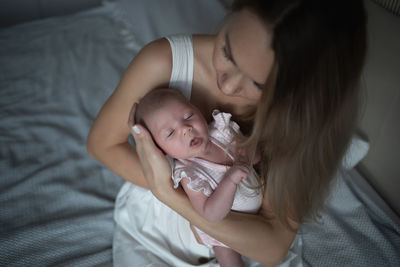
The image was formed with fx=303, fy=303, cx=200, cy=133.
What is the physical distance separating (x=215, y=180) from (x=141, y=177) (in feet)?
1.04

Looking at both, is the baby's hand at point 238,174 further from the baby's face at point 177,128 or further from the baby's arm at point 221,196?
the baby's face at point 177,128

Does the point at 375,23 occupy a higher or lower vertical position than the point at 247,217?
higher

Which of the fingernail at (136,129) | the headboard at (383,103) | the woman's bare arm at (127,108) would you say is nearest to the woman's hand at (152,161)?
the fingernail at (136,129)

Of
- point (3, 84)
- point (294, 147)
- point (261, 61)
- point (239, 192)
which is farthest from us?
point (3, 84)

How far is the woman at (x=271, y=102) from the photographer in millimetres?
638

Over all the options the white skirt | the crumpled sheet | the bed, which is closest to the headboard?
the bed

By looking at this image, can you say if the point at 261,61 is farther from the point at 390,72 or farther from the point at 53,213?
the point at 53,213

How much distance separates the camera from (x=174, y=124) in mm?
853

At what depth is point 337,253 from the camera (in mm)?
1010

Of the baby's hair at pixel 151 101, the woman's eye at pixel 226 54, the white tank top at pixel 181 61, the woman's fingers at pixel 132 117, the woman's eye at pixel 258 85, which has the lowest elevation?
the woman's fingers at pixel 132 117

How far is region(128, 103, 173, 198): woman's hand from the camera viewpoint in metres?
0.85

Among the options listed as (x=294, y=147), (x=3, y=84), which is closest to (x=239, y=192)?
(x=294, y=147)

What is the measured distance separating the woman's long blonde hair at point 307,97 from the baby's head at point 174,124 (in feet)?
0.50

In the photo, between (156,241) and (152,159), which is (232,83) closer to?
(152,159)
